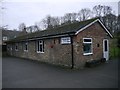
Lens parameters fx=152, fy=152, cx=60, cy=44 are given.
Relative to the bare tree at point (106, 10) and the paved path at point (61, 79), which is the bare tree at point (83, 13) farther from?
the paved path at point (61, 79)

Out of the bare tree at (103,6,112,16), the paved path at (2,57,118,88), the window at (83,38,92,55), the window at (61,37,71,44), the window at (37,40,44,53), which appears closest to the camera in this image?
the paved path at (2,57,118,88)

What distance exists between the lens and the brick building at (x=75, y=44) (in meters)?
13.7

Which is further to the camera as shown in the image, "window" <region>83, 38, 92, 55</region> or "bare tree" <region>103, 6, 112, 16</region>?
"bare tree" <region>103, 6, 112, 16</region>

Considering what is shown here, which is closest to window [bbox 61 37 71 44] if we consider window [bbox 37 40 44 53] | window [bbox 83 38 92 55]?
window [bbox 83 38 92 55]

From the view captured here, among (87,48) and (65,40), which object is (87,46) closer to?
(87,48)

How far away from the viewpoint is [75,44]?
44.6 feet

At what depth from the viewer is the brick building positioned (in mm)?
13719

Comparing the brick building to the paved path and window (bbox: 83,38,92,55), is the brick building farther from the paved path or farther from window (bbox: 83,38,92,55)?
the paved path

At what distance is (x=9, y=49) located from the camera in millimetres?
33094

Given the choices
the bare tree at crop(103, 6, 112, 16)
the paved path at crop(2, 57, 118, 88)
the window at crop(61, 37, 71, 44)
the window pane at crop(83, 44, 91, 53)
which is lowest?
the paved path at crop(2, 57, 118, 88)

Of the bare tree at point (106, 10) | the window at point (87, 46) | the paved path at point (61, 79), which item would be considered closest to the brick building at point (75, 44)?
the window at point (87, 46)

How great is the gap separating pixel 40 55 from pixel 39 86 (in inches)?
431

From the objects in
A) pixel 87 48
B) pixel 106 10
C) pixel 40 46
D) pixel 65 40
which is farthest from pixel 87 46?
pixel 106 10

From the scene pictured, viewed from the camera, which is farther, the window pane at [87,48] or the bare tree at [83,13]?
the bare tree at [83,13]
